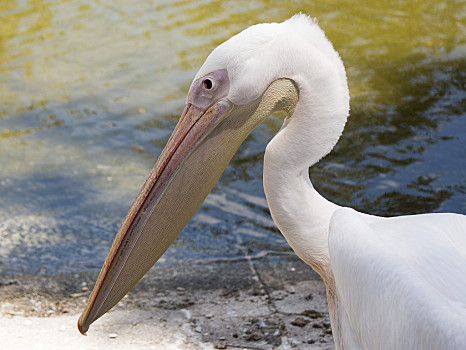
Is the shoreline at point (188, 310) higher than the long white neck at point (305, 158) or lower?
lower

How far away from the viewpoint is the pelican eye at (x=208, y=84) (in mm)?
2010

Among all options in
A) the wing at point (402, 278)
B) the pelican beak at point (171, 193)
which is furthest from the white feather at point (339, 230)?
the pelican beak at point (171, 193)

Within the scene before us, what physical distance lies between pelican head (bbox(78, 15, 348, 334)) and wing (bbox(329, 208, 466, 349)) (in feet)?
1.24

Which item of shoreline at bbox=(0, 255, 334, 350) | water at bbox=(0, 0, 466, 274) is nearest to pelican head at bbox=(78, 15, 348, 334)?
shoreline at bbox=(0, 255, 334, 350)

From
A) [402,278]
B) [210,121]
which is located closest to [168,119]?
[210,121]

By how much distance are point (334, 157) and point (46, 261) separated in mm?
1812

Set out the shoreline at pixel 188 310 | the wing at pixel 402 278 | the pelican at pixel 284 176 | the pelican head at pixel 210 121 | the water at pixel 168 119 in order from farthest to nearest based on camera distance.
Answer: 1. the water at pixel 168 119
2. the shoreline at pixel 188 310
3. the pelican head at pixel 210 121
4. the pelican at pixel 284 176
5. the wing at pixel 402 278

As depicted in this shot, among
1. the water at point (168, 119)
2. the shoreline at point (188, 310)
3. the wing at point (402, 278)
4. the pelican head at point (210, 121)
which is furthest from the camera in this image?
the water at point (168, 119)

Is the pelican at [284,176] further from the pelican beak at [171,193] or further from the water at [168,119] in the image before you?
the water at [168,119]

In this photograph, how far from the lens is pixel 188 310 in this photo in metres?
2.97

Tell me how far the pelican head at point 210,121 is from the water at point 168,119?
1.40 m

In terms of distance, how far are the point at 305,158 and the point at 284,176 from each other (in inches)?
3.3

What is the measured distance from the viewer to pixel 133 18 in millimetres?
6504

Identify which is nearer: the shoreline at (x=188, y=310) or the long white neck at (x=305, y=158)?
the long white neck at (x=305, y=158)
